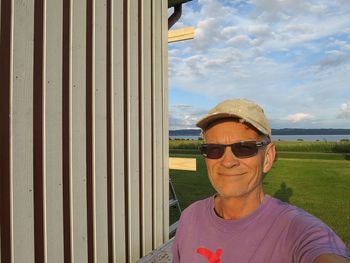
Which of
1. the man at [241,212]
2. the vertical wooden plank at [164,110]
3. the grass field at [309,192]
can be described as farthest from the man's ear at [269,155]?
the grass field at [309,192]

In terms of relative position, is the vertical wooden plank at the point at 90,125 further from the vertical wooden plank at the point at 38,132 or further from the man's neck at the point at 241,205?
the man's neck at the point at 241,205

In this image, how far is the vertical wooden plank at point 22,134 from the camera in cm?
249

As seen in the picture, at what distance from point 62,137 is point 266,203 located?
1.86 meters

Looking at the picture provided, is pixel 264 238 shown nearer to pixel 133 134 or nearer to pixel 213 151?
pixel 213 151

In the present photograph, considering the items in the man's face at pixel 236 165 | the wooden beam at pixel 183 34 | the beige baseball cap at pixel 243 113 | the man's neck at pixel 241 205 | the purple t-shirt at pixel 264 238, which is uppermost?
the wooden beam at pixel 183 34

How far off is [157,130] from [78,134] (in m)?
1.22

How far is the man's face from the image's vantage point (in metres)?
1.67

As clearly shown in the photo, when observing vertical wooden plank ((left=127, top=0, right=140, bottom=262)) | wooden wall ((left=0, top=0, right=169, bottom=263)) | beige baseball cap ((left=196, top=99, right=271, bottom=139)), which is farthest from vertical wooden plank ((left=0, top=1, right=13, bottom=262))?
beige baseball cap ((left=196, top=99, right=271, bottom=139))

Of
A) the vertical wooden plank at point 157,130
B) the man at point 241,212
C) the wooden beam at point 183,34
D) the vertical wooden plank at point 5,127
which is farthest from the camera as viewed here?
the wooden beam at point 183,34

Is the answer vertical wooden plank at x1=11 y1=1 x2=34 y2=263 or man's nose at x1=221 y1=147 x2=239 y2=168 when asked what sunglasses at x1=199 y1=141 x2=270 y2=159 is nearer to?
man's nose at x1=221 y1=147 x2=239 y2=168

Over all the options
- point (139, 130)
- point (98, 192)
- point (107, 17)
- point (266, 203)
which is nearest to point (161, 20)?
point (107, 17)

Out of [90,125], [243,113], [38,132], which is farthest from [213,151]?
[90,125]

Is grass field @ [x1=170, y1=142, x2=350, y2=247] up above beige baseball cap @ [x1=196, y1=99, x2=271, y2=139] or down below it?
below

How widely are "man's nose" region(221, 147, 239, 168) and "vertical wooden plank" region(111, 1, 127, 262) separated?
1845 millimetres
